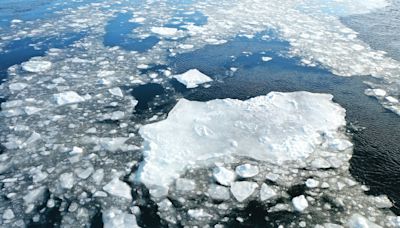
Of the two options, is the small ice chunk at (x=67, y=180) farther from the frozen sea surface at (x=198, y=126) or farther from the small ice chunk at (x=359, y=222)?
the small ice chunk at (x=359, y=222)

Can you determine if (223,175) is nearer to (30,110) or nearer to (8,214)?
(8,214)

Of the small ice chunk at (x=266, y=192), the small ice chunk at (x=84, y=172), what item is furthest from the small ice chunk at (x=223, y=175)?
Result: the small ice chunk at (x=84, y=172)

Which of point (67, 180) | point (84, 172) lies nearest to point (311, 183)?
point (84, 172)

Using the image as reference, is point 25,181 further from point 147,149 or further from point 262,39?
point 262,39

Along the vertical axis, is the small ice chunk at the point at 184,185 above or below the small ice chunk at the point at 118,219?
above

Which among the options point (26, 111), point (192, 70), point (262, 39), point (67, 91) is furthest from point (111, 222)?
point (262, 39)

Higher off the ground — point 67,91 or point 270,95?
point 270,95

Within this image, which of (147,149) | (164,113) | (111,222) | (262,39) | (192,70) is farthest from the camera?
(262,39)
